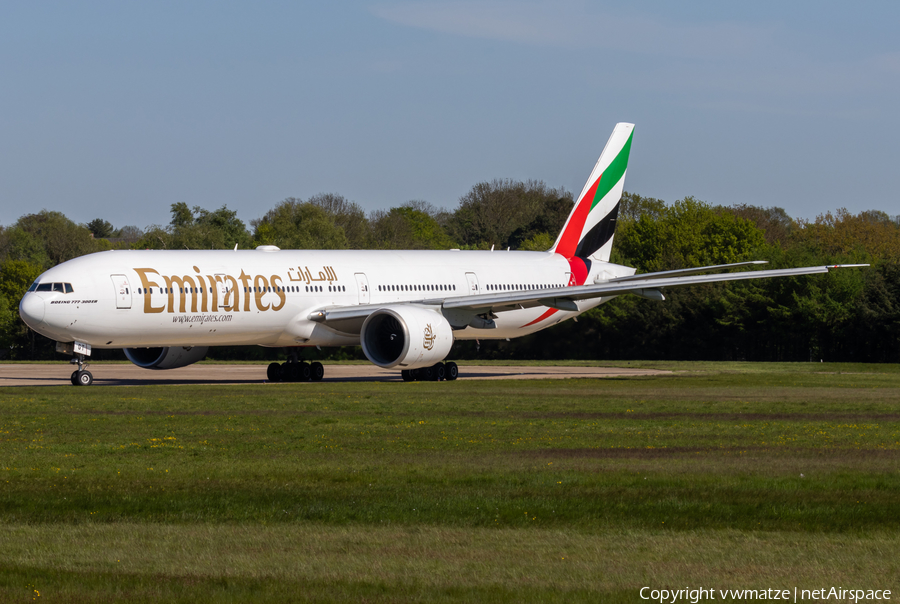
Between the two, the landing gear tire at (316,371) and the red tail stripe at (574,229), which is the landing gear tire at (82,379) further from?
the red tail stripe at (574,229)

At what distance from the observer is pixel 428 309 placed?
108 feet

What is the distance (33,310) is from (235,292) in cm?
540

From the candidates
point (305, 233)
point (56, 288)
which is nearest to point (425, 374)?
point (56, 288)

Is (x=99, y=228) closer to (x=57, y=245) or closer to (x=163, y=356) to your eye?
(x=57, y=245)

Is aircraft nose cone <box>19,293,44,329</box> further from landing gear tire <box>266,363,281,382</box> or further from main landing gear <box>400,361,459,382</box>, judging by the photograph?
main landing gear <box>400,361,459,382</box>

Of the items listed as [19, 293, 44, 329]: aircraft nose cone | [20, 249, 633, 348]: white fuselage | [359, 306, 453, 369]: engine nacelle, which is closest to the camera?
[19, 293, 44, 329]: aircraft nose cone

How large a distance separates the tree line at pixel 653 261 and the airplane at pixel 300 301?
11918mm

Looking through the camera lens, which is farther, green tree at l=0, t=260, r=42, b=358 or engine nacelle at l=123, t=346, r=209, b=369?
green tree at l=0, t=260, r=42, b=358

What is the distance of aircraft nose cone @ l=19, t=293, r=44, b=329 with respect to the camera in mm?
28812

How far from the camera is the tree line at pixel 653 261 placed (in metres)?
54.8

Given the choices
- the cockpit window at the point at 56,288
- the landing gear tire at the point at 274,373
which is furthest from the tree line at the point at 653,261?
the cockpit window at the point at 56,288

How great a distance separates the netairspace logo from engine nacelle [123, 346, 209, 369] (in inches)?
1152

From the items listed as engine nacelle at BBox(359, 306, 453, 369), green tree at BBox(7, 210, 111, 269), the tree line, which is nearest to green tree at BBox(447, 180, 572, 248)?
the tree line

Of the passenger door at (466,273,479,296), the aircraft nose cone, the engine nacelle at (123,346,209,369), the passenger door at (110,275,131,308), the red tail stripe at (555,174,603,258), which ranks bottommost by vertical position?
the engine nacelle at (123,346,209,369)
